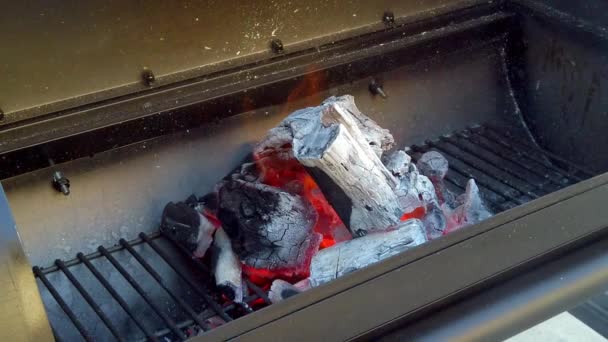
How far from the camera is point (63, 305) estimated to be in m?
1.06

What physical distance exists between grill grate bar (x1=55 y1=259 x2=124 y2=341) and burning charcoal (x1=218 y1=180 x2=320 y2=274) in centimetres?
23

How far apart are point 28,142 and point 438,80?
32.0 inches

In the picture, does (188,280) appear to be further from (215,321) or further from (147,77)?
(147,77)

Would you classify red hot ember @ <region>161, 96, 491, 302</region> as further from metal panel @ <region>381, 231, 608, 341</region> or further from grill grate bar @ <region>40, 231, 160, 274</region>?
metal panel @ <region>381, 231, 608, 341</region>

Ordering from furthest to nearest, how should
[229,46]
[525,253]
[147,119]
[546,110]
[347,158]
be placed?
[546,110] < [229,46] < [147,119] < [347,158] < [525,253]

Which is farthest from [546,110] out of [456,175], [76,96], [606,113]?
[76,96]

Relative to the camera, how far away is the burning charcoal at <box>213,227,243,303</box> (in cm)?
115

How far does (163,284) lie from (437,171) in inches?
21.3

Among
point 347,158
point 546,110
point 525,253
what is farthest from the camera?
point 546,110

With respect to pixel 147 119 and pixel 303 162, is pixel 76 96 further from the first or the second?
pixel 303 162

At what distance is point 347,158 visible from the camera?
1116mm

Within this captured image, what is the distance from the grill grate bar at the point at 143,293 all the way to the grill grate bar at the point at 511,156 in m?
0.74

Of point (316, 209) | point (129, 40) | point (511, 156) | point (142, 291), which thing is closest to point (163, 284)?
point (142, 291)

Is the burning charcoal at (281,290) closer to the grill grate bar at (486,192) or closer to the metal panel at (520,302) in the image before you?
the metal panel at (520,302)
